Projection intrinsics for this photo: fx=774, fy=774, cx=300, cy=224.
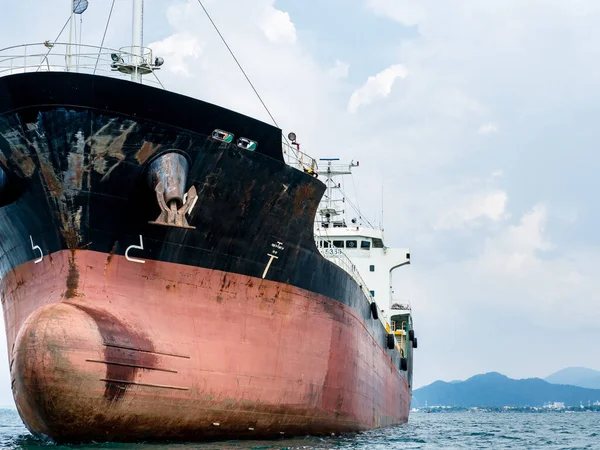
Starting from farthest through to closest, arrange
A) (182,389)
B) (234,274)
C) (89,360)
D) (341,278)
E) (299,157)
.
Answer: (341,278), (299,157), (234,274), (182,389), (89,360)

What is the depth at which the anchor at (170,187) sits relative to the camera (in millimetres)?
12227

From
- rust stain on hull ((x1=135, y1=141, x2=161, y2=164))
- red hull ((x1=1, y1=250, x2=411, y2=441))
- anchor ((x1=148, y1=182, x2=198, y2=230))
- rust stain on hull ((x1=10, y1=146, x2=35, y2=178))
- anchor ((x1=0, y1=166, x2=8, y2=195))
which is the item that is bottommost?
Answer: red hull ((x1=1, y1=250, x2=411, y2=441))

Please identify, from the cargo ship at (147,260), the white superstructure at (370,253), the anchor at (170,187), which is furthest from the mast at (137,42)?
the white superstructure at (370,253)

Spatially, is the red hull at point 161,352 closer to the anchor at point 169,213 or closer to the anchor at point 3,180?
the anchor at point 169,213

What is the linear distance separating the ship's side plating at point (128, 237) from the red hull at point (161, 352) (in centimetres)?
3

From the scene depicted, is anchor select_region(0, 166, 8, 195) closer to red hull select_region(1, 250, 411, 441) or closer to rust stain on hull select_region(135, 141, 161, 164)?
red hull select_region(1, 250, 411, 441)

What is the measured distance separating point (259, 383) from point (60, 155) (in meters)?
5.27

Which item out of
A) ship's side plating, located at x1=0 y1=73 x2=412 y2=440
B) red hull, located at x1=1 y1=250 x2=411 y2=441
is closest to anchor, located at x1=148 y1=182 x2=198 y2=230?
ship's side plating, located at x1=0 y1=73 x2=412 y2=440

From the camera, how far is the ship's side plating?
12.1m

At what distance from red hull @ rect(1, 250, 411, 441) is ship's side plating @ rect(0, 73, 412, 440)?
0.03 meters

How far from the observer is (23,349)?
11898 mm

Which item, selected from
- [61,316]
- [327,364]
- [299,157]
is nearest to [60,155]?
[61,316]

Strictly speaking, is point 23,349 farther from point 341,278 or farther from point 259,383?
point 341,278

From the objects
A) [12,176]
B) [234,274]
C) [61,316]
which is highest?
[12,176]
